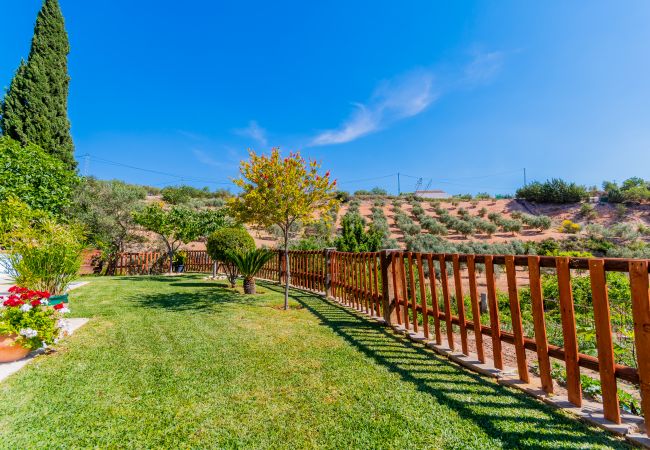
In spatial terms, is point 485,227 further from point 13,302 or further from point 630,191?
point 13,302

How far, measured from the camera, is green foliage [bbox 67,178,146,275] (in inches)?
666

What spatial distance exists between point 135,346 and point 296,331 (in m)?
2.20

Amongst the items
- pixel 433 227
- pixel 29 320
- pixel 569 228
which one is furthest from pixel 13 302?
pixel 569 228

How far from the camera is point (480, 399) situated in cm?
276

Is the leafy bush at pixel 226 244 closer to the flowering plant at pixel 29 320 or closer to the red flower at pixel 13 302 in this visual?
the flowering plant at pixel 29 320

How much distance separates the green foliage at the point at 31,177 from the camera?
819 cm

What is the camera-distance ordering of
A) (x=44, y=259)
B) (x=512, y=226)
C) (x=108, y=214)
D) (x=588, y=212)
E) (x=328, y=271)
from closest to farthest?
(x=44, y=259) < (x=328, y=271) < (x=108, y=214) < (x=512, y=226) < (x=588, y=212)

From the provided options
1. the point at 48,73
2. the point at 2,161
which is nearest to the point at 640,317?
the point at 2,161

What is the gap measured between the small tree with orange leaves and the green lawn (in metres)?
2.61

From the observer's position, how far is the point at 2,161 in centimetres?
814

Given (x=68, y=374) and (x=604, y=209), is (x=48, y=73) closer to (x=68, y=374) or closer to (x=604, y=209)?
(x=68, y=374)

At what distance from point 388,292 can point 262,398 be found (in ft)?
9.91

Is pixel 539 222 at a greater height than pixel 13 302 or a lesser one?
greater

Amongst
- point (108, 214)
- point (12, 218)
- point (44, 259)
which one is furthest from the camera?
point (108, 214)
